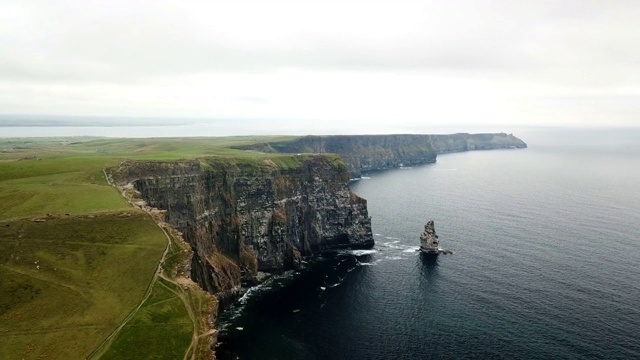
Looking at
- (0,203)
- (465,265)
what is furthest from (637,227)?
(0,203)

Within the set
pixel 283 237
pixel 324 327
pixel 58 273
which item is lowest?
pixel 324 327

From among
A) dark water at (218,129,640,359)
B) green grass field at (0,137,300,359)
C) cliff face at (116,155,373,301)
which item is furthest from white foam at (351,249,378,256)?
green grass field at (0,137,300,359)

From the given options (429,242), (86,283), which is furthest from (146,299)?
(429,242)

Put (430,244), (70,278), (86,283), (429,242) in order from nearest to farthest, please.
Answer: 1. (86,283)
2. (70,278)
3. (430,244)
4. (429,242)

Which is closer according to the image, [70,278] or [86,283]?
[86,283]

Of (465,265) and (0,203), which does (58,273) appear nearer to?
(0,203)

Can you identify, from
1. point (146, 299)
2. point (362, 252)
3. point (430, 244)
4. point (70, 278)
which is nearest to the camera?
point (146, 299)

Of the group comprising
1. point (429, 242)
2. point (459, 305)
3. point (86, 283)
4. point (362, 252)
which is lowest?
point (459, 305)

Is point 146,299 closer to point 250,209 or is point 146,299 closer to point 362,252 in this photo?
point 250,209

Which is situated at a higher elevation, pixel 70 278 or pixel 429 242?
pixel 70 278
